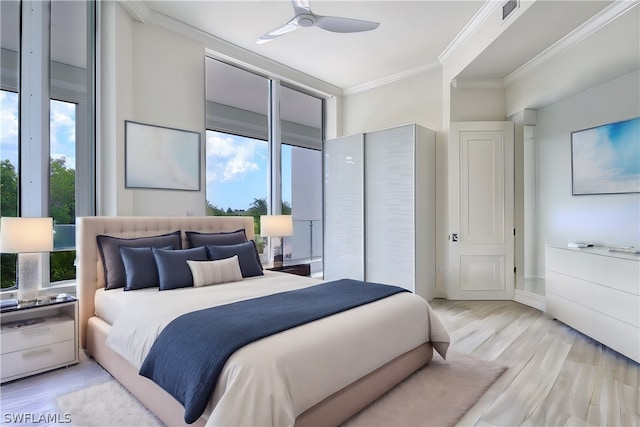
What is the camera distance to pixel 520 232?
15.4 ft

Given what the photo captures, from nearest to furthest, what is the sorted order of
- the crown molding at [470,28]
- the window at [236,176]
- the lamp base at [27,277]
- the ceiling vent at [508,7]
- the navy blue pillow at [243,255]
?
1. the lamp base at [27,277]
2. the ceiling vent at [508,7]
3. the navy blue pillow at [243,255]
4. the crown molding at [470,28]
5. the window at [236,176]

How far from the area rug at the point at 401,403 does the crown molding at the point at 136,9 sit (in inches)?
129

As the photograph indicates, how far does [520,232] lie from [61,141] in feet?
17.7

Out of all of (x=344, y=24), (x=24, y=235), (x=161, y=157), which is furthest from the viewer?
(x=161, y=157)

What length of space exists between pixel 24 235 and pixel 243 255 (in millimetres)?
1673

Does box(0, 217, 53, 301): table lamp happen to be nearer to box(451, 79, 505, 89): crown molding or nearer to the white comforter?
the white comforter

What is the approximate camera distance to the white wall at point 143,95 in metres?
3.25

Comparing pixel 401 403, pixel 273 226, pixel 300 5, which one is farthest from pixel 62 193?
pixel 401 403

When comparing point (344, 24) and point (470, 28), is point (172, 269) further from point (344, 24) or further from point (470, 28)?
point (470, 28)

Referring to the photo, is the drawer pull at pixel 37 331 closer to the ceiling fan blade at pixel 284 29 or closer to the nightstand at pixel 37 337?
the nightstand at pixel 37 337

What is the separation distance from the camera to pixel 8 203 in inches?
108

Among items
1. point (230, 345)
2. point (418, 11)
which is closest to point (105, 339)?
point (230, 345)

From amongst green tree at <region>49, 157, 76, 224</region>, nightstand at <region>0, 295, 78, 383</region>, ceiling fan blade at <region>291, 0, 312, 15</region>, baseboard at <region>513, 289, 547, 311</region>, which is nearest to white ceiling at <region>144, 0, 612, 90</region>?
ceiling fan blade at <region>291, 0, 312, 15</region>

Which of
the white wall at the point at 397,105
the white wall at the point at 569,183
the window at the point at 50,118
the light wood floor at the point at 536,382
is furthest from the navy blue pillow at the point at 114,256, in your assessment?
the white wall at the point at 569,183
